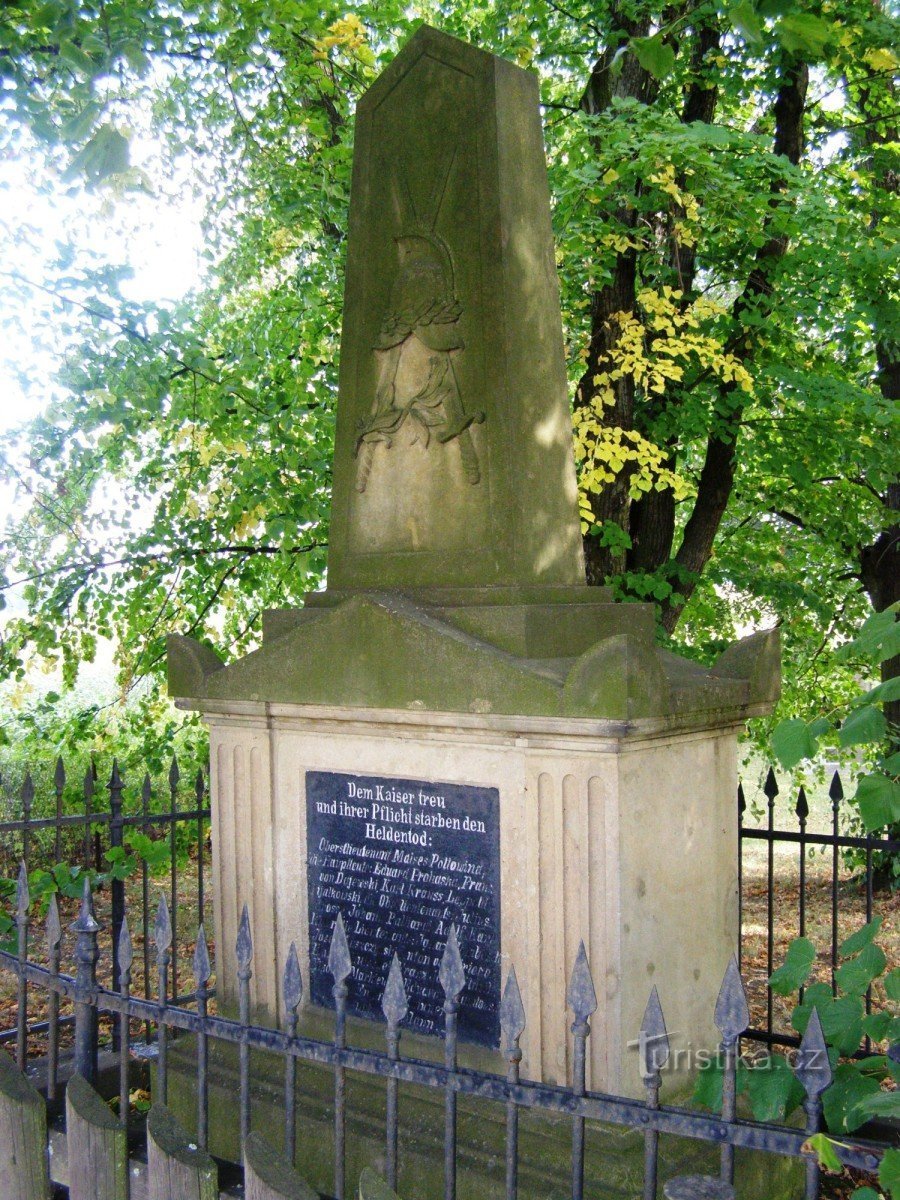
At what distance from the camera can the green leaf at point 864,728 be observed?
2602 millimetres

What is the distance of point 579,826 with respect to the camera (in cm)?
346

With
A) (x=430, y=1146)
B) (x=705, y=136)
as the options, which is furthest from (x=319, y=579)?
(x=430, y=1146)

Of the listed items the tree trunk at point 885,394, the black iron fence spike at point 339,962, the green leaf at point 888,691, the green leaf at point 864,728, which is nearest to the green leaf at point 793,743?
the green leaf at point 864,728

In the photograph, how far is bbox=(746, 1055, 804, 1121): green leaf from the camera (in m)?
2.35

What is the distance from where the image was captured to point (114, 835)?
5.32 m

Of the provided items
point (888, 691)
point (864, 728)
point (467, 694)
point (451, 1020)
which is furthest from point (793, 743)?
point (467, 694)

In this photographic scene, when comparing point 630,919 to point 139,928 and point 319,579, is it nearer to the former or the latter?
point 319,579

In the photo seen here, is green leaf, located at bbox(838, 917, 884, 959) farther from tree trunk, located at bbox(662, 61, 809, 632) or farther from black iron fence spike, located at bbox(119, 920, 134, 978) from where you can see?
tree trunk, located at bbox(662, 61, 809, 632)

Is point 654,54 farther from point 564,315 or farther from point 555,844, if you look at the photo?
point 564,315

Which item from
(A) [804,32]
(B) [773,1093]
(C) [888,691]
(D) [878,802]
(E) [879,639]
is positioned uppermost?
(A) [804,32]

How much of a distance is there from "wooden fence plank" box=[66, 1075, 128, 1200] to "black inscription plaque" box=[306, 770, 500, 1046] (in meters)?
1.41

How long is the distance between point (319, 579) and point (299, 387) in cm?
141

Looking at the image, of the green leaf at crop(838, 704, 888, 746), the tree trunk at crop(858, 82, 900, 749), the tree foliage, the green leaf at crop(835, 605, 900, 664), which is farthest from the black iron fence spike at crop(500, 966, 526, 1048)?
the tree trunk at crop(858, 82, 900, 749)

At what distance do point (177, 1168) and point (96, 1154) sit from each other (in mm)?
317
